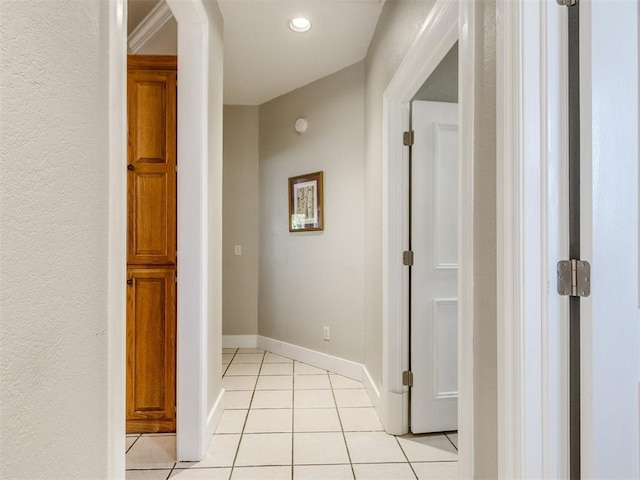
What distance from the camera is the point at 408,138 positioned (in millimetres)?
2168

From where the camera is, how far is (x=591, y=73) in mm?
839

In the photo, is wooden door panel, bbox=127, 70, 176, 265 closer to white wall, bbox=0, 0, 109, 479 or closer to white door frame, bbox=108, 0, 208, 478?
white door frame, bbox=108, 0, 208, 478

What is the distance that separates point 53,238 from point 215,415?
5.72 feet

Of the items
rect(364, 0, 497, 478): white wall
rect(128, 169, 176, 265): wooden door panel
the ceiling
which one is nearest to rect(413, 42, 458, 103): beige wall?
the ceiling

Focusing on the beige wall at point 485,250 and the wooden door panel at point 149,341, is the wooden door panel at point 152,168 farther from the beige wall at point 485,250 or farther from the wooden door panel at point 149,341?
the beige wall at point 485,250

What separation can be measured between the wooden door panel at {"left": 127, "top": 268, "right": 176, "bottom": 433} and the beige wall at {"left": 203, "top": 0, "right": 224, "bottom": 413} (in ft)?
0.69

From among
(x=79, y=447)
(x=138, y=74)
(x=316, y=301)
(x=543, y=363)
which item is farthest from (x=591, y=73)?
(x=316, y=301)

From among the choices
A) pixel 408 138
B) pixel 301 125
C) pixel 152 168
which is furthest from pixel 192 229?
pixel 301 125

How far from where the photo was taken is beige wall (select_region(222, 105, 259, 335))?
13.0 ft

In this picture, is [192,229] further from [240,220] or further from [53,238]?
[240,220]

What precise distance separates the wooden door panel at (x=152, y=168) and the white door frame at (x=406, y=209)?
4.12ft

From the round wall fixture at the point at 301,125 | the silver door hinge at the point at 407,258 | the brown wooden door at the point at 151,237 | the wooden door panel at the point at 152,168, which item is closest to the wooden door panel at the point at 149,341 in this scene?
the brown wooden door at the point at 151,237

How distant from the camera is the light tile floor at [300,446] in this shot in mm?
1740

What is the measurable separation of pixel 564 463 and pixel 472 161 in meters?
0.83
